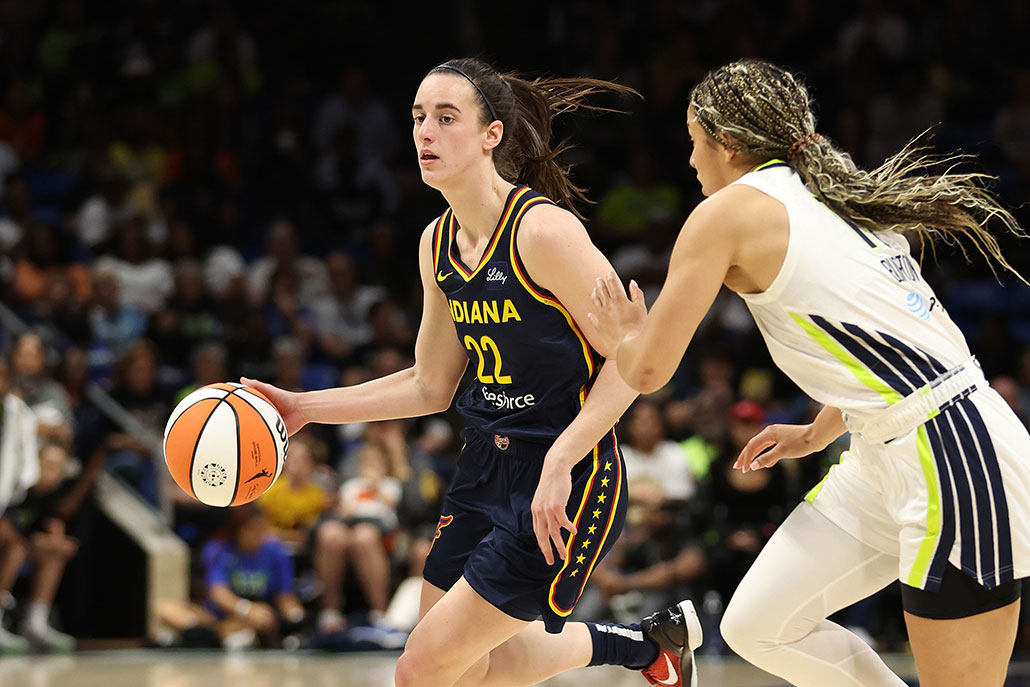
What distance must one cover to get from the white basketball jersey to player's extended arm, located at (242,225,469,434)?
3.95ft

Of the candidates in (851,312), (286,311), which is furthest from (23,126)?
(851,312)

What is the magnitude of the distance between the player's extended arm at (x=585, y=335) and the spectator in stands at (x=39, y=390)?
5.89 metres

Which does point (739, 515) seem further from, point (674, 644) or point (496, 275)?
point (496, 275)

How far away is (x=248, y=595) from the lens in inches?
316

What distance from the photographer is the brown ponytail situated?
12.1ft

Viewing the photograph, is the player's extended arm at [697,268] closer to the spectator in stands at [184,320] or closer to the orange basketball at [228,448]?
the orange basketball at [228,448]

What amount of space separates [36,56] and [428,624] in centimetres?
1058

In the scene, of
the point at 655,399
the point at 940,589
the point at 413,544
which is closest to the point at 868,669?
the point at 940,589

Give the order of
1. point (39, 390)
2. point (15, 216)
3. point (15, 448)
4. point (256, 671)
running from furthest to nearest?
point (15, 216) → point (39, 390) → point (15, 448) → point (256, 671)

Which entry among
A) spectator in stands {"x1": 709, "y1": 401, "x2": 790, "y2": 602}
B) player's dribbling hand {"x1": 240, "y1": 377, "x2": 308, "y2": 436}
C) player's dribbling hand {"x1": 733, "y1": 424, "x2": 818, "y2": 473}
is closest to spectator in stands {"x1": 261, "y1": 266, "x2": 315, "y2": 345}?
spectator in stands {"x1": 709, "y1": 401, "x2": 790, "y2": 602}

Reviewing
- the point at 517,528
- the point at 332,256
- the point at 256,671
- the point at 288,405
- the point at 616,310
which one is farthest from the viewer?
the point at 332,256

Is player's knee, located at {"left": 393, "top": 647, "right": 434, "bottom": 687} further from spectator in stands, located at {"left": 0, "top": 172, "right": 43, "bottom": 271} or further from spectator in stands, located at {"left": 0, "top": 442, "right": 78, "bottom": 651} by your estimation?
spectator in stands, located at {"left": 0, "top": 172, "right": 43, "bottom": 271}

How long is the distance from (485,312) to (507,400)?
0.79 feet

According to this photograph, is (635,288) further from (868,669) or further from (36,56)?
(36,56)
